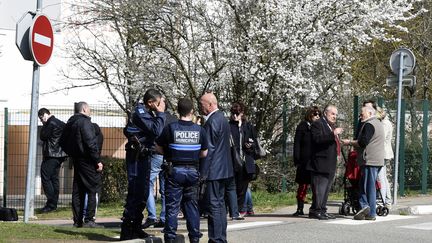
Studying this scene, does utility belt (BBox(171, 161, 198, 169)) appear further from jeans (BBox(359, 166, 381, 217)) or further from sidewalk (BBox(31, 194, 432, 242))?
jeans (BBox(359, 166, 381, 217))

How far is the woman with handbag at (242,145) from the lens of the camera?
13.5 metres

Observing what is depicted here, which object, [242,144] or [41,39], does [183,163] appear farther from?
[242,144]

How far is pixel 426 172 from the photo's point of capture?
1925 centimetres

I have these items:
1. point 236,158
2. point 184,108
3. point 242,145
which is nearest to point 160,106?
point 184,108

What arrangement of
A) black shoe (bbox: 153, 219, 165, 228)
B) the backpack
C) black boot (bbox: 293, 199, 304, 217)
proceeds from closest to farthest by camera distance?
1. black shoe (bbox: 153, 219, 165, 228)
2. the backpack
3. black boot (bbox: 293, 199, 304, 217)

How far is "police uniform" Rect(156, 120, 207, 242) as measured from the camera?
32.5 feet

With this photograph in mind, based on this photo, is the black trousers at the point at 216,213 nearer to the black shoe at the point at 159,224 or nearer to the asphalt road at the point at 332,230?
the asphalt road at the point at 332,230

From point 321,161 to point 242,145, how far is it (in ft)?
4.31

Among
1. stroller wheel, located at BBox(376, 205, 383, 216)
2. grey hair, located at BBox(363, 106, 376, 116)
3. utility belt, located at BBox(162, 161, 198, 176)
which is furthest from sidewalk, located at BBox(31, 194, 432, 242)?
grey hair, located at BBox(363, 106, 376, 116)

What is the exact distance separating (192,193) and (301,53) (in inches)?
309

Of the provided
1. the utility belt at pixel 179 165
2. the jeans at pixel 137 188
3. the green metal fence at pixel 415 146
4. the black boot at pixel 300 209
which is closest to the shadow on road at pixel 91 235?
the jeans at pixel 137 188

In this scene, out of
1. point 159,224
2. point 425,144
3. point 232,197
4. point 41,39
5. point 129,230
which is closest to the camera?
point 129,230

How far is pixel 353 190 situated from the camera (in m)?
13.8

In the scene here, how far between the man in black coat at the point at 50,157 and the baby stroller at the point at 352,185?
6066 millimetres
